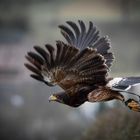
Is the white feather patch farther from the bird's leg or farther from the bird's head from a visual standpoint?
the bird's head

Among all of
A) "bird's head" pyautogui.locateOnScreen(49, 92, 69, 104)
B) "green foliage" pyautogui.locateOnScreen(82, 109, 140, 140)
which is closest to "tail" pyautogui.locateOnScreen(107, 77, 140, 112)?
"bird's head" pyautogui.locateOnScreen(49, 92, 69, 104)

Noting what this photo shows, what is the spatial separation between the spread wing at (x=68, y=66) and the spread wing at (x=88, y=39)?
555 mm

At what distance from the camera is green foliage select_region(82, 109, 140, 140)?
9.17 meters

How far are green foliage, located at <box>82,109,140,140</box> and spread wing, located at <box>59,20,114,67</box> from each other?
143cm

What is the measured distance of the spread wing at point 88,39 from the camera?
24.4 feet

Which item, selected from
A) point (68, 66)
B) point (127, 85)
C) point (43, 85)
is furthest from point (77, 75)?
point (43, 85)

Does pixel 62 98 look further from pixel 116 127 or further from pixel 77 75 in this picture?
pixel 116 127

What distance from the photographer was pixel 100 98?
6891 millimetres

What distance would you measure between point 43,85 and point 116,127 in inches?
276

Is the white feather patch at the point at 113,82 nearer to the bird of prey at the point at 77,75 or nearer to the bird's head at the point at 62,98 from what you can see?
the bird of prey at the point at 77,75

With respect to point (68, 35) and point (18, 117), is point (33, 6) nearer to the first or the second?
point (18, 117)

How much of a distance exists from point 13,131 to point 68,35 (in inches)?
285

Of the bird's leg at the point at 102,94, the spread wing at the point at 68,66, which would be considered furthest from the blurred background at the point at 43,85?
the spread wing at the point at 68,66

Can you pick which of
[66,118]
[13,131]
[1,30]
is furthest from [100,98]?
[1,30]
